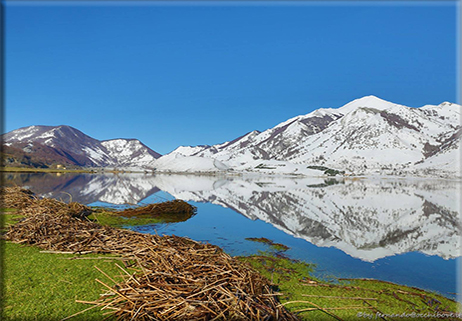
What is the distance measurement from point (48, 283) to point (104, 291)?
128 centimetres

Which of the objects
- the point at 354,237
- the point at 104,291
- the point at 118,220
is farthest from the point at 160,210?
the point at 104,291

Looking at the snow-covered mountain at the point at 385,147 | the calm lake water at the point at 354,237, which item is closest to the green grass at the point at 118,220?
A: the calm lake water at the point at 354,237

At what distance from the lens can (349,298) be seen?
4875mm

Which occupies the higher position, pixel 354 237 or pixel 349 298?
pixel 354 237

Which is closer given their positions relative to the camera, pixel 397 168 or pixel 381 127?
pixel 397 168

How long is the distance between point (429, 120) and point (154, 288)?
230 m

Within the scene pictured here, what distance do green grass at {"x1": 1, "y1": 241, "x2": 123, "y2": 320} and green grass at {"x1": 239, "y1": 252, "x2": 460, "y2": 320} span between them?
132 inches

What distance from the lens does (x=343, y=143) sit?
173 metres

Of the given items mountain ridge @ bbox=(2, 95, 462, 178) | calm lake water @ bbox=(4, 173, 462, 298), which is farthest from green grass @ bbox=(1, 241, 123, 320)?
mountain ridge @ bbox=(2, 95, 462, 178)

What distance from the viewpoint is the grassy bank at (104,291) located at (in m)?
3.59

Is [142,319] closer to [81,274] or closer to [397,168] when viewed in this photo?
[81,274]

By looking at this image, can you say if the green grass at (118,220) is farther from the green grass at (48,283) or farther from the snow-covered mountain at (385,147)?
the snow-covered mountain at (385,147)

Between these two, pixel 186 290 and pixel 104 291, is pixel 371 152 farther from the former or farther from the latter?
pixel 104 291

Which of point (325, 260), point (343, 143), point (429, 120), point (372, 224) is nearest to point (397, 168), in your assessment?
point (343, 143)
